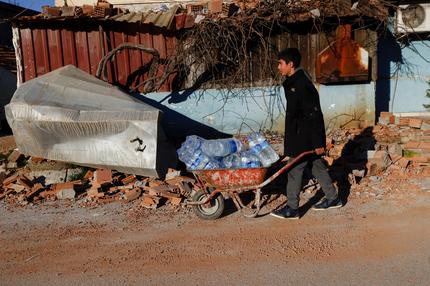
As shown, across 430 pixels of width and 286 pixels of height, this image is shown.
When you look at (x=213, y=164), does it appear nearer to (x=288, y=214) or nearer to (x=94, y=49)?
(x=288, y=214)

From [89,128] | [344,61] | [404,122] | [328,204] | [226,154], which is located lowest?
[328,204]

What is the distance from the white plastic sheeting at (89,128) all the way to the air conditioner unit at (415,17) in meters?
5.75

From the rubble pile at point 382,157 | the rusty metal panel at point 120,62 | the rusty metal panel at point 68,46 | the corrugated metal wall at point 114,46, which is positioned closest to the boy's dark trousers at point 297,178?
the rubble pile at point 382,157

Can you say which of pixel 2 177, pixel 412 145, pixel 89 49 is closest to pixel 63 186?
pixel 2 177

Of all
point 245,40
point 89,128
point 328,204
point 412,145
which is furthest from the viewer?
point 245,40

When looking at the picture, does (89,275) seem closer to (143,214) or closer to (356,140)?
(143,214)

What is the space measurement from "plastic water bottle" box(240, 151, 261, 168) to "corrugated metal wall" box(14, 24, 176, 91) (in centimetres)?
392

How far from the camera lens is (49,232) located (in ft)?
17.3

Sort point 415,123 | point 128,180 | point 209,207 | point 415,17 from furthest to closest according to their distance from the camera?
point 415,17 → point 415,123 → point 128,180 → point 209,207

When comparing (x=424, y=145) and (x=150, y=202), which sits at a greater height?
(x=424, y=145)

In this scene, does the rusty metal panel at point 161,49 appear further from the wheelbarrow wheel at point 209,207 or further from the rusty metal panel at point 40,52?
the wheelbarrow wheel at point 209,207

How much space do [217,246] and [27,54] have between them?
6.05m

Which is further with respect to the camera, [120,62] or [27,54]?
[120,62]

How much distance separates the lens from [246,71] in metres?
8.91
